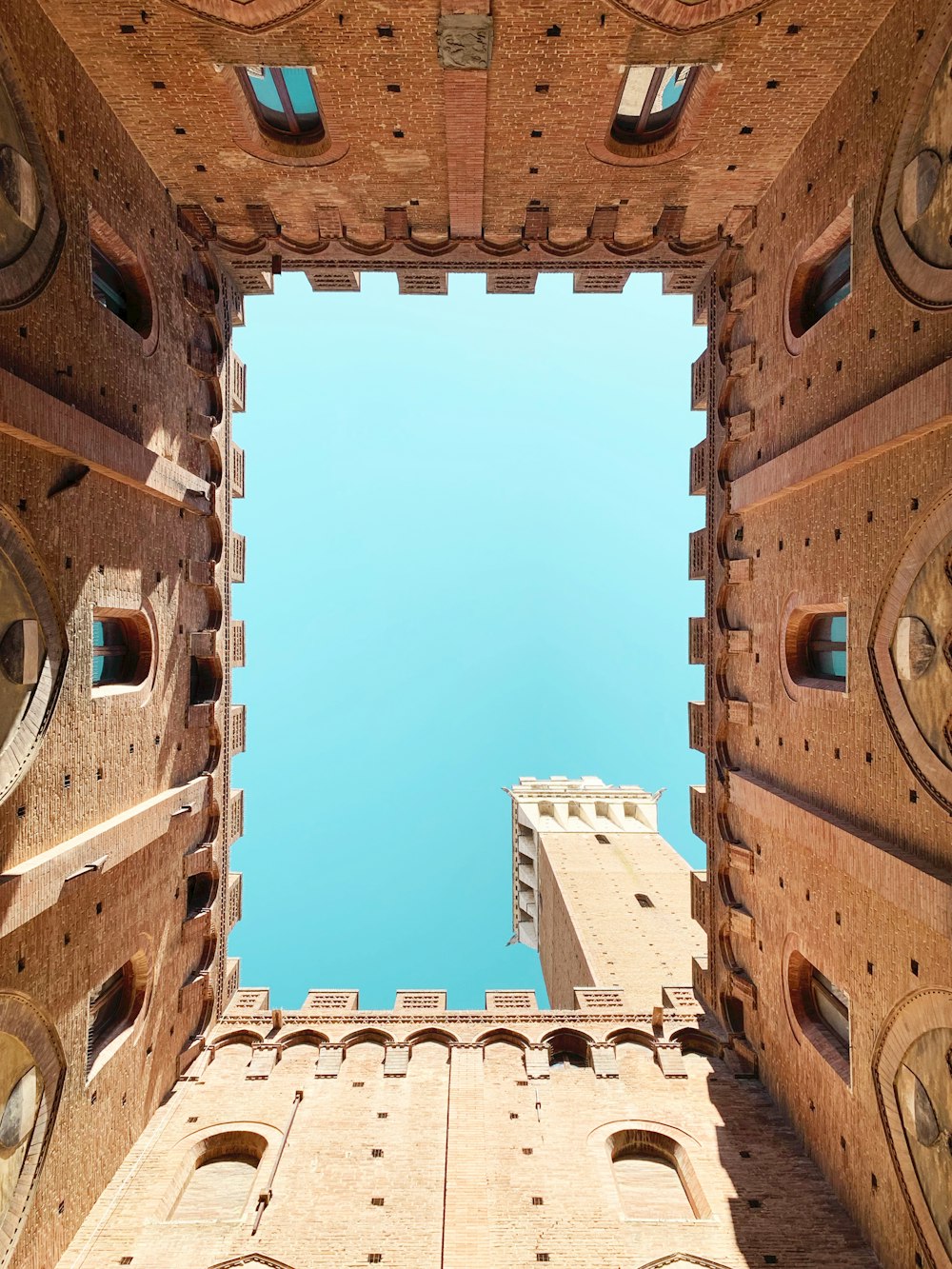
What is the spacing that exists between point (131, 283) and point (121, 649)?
6.41 meters

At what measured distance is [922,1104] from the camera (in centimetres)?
907

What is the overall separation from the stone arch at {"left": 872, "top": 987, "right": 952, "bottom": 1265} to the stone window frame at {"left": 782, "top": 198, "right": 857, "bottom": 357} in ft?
31.4

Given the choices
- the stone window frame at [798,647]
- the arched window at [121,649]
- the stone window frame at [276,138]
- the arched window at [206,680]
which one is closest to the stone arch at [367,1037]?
the arched window at [206,680]

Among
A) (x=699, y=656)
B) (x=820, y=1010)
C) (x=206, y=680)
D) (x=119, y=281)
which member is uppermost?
(x=119, y=281)

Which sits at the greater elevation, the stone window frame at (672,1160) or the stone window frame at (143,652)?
the stone window frame at (143,652)

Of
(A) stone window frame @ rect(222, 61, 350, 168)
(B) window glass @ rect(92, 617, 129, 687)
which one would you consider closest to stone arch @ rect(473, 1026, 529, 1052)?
(B) window glass @ rect(92, 617, 129, 687)

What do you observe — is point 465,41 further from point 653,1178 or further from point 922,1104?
point 653,1178

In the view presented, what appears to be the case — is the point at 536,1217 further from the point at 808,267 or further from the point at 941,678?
the point at 808,267

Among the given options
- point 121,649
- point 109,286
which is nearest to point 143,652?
point 121,649

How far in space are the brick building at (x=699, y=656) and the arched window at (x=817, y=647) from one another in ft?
0.43

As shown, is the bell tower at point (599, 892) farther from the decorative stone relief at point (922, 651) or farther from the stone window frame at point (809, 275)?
the stone window frame at point (809, 275)

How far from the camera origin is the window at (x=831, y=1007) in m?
11.9

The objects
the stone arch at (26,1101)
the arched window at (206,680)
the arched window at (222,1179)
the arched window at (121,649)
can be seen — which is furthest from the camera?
the arched window at (206,680)

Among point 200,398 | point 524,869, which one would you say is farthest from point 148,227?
point 524,869
